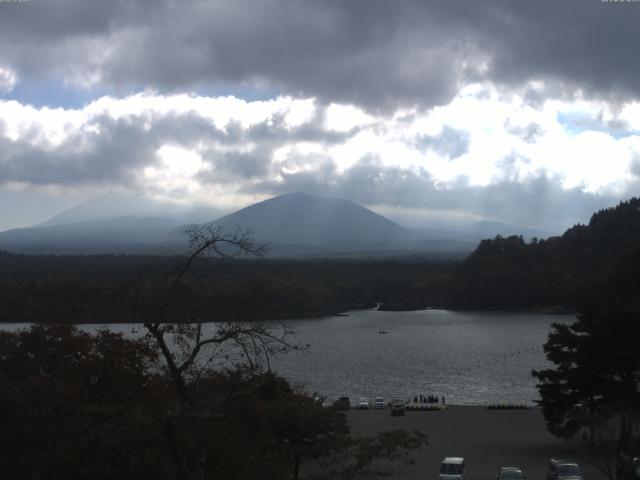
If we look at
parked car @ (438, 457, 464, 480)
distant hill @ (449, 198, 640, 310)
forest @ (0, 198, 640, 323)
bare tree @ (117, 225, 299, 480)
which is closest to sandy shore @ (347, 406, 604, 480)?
parked car @ (438, 457, 464, 480)

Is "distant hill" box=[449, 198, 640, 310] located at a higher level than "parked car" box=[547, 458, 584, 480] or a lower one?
higher

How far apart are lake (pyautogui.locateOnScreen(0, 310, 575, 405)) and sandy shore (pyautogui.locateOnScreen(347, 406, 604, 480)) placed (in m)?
1.93

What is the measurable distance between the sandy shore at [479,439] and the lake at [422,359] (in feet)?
6.33

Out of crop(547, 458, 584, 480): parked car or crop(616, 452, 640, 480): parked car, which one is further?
crop(547, 458, 584, 480): parked car

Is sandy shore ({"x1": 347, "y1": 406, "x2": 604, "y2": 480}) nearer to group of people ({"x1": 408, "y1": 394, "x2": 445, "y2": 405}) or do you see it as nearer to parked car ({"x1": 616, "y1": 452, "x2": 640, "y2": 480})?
group of people ({"x1": 408, "y1": 394, "x2": 445, "y2": 405})

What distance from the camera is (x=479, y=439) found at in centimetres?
1204

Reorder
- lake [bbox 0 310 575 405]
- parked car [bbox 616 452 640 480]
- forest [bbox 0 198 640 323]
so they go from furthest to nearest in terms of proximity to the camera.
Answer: forest [bbox 0 198 640 323] < lake [bbox 0 310 575 405] < parked car [bbox 616 452 640 480]

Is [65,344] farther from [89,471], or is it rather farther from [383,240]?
[383,240]

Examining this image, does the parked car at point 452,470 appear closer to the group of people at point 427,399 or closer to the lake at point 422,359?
the lake at point 422,359

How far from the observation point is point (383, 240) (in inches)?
7092

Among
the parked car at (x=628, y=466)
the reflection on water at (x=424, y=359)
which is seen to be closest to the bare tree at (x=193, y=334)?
the parked car at (x=628, y=466)

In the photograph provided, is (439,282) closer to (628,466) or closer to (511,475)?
(511,475)

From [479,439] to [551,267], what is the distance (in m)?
37.1

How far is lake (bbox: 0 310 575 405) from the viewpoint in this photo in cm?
1886
